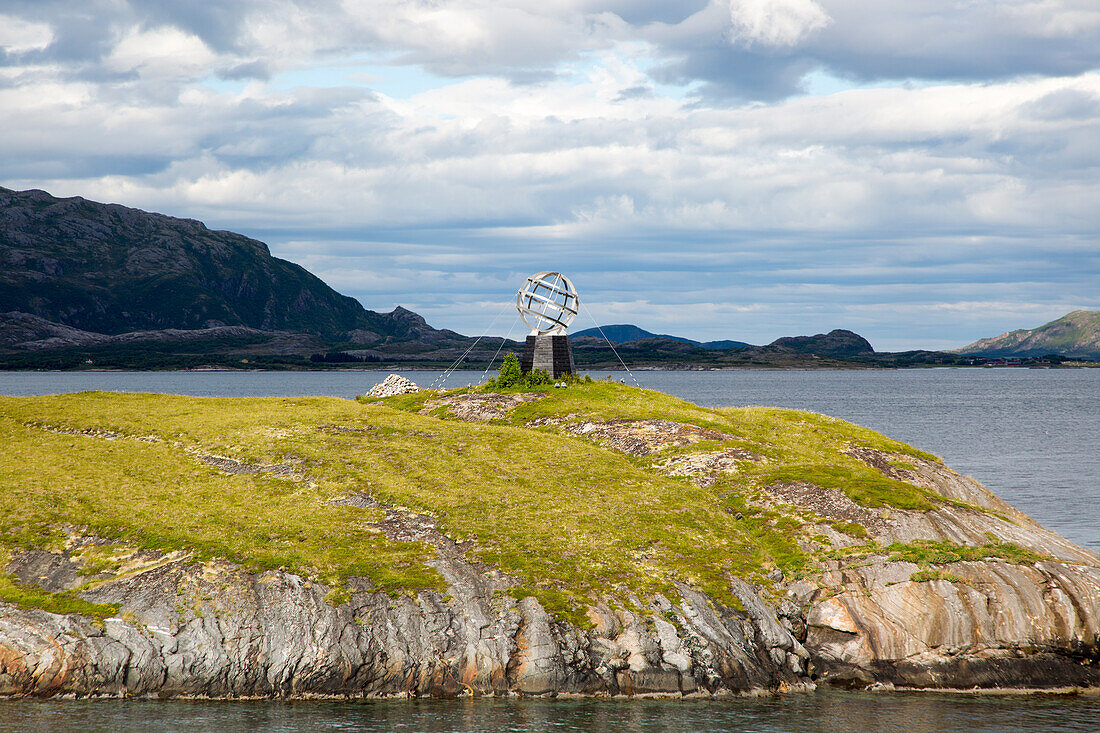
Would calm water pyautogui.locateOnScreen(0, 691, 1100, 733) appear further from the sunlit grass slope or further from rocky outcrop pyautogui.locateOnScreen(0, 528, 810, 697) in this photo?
the sunlit grass slope

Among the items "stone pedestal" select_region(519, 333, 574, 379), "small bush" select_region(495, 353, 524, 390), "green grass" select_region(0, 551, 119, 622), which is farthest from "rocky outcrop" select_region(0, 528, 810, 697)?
"stone pedestal" select_region(519, 333, 574, 379)

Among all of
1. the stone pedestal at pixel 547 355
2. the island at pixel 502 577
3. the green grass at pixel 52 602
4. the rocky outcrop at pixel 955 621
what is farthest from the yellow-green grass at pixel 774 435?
the green grass at pixel 52 602

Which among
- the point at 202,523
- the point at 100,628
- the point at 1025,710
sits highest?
the point at 202,523

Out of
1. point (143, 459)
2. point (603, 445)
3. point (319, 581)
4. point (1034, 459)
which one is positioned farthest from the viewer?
point (1034, 459)

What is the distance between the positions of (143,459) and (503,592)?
21.8 meters

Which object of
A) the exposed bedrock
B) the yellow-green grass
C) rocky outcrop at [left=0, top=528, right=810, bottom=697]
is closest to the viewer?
rocky outcrop at [left=0, top=528, right=810, bottom=697]

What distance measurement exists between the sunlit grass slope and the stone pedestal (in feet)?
37.7

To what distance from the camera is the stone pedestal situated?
63656 millimetres

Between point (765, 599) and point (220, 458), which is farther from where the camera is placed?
point (220, 458)

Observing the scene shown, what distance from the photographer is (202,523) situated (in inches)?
1294

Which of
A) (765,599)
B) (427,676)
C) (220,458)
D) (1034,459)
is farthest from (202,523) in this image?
(1034,459)

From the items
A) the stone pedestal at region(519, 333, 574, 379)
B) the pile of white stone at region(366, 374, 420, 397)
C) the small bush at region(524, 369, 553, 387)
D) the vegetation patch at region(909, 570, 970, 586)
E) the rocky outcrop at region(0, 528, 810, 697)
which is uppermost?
the stone pedestal at region(519, 333, 574, 379)

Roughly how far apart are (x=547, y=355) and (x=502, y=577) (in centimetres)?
3428

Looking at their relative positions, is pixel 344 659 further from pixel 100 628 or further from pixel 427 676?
pixel 100 628
